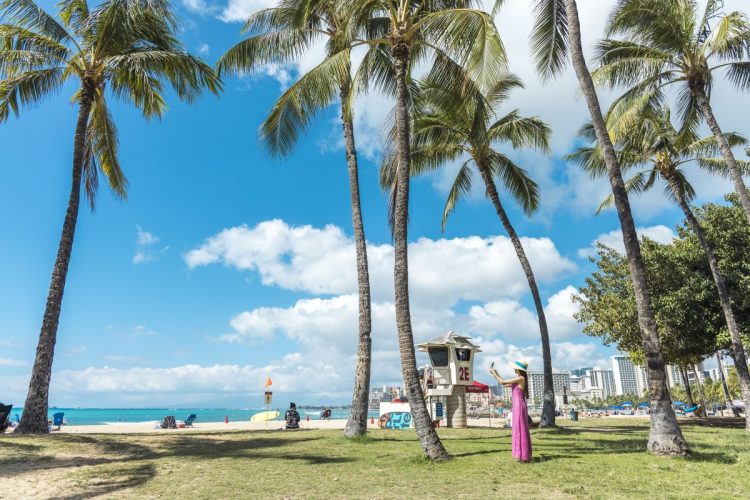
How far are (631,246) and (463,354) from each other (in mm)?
14718

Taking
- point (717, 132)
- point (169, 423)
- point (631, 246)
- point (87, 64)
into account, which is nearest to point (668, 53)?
point (717, 132)

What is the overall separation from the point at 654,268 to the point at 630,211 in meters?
14.8

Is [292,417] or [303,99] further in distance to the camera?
[292,417]

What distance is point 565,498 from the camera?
21.6 ft

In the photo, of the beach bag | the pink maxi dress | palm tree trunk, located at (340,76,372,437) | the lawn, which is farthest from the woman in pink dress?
the beach bag

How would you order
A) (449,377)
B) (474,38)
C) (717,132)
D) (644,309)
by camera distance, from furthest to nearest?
(449,377)
(717,132)
(474,38)
(644,309)

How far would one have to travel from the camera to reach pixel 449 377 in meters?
23.8

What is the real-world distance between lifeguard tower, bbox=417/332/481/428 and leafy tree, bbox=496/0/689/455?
45.9 ft

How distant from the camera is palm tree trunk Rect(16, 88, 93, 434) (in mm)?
13469

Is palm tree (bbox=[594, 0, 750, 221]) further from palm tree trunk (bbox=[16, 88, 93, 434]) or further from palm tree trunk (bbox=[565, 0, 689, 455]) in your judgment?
palm tree trunk (bbox=[16, 88, 93, 434])

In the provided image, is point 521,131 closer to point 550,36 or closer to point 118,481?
point 550,36

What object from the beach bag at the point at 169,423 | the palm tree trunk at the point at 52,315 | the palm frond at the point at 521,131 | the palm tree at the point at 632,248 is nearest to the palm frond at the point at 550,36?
the palm tree at the point at 632,248

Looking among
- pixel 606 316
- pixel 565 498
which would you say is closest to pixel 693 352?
pixel 606 316

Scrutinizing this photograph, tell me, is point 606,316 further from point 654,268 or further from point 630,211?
point 630,211
